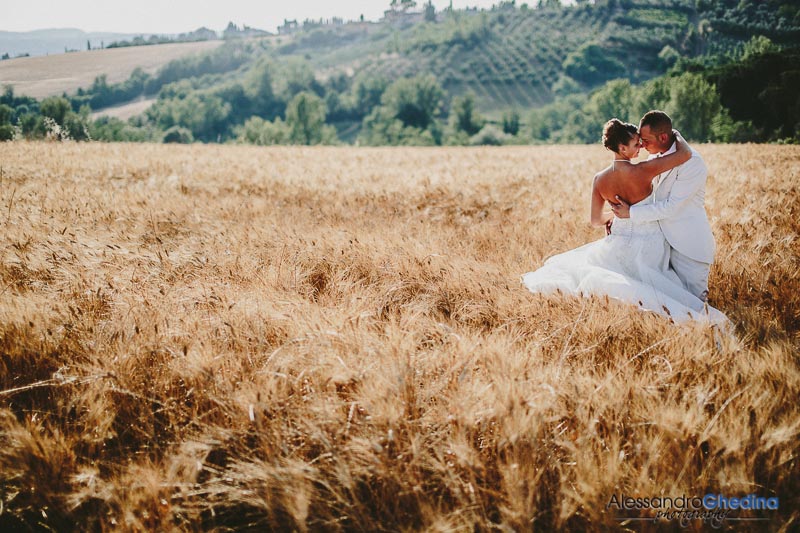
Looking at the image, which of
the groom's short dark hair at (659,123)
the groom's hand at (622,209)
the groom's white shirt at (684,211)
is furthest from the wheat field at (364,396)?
the groom's short dark hair at (659,123)

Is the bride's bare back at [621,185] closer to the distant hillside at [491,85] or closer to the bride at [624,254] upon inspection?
the bride at [624,254]

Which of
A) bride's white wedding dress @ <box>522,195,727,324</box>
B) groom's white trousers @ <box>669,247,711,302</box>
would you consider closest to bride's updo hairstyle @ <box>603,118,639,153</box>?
bride's white wedding dress @ <box>522,195,727,324</box>

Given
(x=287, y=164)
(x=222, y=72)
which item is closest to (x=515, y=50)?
(x=222, y=72)

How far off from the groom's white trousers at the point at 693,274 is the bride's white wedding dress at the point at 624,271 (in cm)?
8

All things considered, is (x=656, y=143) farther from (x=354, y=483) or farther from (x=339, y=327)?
(x=354, y=483)

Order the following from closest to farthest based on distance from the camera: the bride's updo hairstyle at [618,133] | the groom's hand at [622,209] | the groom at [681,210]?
the groom at [681,210], the bride's updo hairstyle at [618,133], the groom's hand at [622,209]

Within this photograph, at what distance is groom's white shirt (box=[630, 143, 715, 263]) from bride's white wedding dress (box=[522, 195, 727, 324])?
14 cm

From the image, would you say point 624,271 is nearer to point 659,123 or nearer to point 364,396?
point 659,123

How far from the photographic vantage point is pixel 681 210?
3709mm

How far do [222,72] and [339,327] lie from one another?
223001 mm

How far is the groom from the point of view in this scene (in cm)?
355

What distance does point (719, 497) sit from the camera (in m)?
1.55

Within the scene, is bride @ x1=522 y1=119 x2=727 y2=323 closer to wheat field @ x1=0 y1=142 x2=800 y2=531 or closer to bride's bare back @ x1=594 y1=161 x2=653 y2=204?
bride's bare back @ x1=594 y1=161 x2=653 y2=204

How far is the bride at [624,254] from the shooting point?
350 cm
